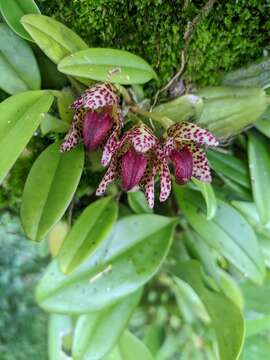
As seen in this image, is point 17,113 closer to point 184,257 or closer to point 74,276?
point 74,276

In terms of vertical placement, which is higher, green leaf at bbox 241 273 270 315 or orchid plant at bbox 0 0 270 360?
orchid plant at bbox 0 0 270 360

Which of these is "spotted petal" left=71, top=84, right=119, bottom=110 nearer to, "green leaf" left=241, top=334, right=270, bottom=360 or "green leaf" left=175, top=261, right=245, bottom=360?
"green leaf" left=175, top=261, right=245, bottom=360

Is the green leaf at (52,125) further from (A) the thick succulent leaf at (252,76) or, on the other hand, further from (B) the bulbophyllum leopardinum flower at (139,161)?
(A) the thick succulent leaf at (252,76)

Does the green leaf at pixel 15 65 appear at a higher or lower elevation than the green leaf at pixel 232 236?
higher

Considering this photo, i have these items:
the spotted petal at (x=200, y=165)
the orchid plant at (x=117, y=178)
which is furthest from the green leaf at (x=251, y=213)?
the spotted petal at (x=200, y=165)

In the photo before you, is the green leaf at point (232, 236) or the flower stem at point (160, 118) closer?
the flower stem at point (160, 118)

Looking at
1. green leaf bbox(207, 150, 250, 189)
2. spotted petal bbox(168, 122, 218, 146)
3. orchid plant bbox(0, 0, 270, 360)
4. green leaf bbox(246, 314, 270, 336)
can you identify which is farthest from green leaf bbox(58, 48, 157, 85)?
green leaf bbox(246, 314, 270, 336)

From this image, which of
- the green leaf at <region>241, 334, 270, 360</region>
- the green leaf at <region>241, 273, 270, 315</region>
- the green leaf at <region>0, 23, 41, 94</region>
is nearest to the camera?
the green leaf at <region>0, 23, 41, 94</region>

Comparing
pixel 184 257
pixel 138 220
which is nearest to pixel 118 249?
pixel 138 220
